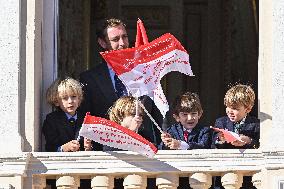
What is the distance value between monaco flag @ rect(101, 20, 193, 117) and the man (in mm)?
293

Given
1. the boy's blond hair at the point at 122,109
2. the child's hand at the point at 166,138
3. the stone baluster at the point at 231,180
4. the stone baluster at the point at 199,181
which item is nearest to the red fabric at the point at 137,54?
the boy's blond hair at the point at 122,109

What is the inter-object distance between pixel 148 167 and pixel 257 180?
33.4 inches

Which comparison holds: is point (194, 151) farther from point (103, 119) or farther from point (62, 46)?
point (62, 46)

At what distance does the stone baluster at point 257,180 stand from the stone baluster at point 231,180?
0.11 meters

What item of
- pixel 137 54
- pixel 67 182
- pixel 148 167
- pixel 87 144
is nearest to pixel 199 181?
pixel 148 167

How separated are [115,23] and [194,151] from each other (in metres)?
1.40

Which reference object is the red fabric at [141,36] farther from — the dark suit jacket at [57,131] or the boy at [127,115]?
the dark suit jacket at [57,131]

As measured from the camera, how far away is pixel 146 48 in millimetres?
15070

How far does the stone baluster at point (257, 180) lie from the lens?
580 inches

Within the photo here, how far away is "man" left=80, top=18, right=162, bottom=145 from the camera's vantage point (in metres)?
15.3

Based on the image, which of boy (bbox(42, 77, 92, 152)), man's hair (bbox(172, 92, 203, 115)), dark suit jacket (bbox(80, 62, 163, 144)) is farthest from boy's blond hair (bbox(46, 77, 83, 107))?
man's hair (bbox(172, 92, 203, 115))

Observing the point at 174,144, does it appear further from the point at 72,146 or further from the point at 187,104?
the point at 72,146

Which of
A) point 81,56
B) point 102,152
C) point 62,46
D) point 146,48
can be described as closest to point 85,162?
point 102,152

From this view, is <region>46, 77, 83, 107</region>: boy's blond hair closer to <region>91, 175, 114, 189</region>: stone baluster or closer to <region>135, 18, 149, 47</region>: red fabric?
<region>135, 18, 149, 47</region>: red fabric
